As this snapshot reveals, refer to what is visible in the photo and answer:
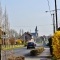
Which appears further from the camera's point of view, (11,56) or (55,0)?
(55,0)

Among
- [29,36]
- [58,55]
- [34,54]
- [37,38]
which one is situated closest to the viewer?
[58,55]

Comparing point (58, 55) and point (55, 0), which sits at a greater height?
point (55, 0)

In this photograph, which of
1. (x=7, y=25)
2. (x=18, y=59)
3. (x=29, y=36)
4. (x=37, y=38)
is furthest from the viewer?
(x=37, y=38)

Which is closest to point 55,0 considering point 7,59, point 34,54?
point 34,54

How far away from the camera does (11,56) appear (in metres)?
20.0

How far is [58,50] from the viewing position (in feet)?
57.1

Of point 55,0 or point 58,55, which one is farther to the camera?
point 55,0

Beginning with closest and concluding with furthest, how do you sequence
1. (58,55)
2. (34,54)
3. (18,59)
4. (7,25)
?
(58,55)
(18,59)
(34,54)
(7,25)

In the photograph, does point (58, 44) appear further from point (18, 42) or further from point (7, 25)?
point (18, 42)

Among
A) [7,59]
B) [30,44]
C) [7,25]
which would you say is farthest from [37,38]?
[7,59]

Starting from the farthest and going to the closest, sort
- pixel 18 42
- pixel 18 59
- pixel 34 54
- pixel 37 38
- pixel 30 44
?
pixel 37 38, pixel 18 42, pixel 30 44, pixel 34 54, pixel 18 59

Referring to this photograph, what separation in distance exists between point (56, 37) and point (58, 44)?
1.65 feet

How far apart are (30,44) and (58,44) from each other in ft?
159

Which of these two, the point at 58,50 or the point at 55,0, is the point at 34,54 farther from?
the point at 58,50
